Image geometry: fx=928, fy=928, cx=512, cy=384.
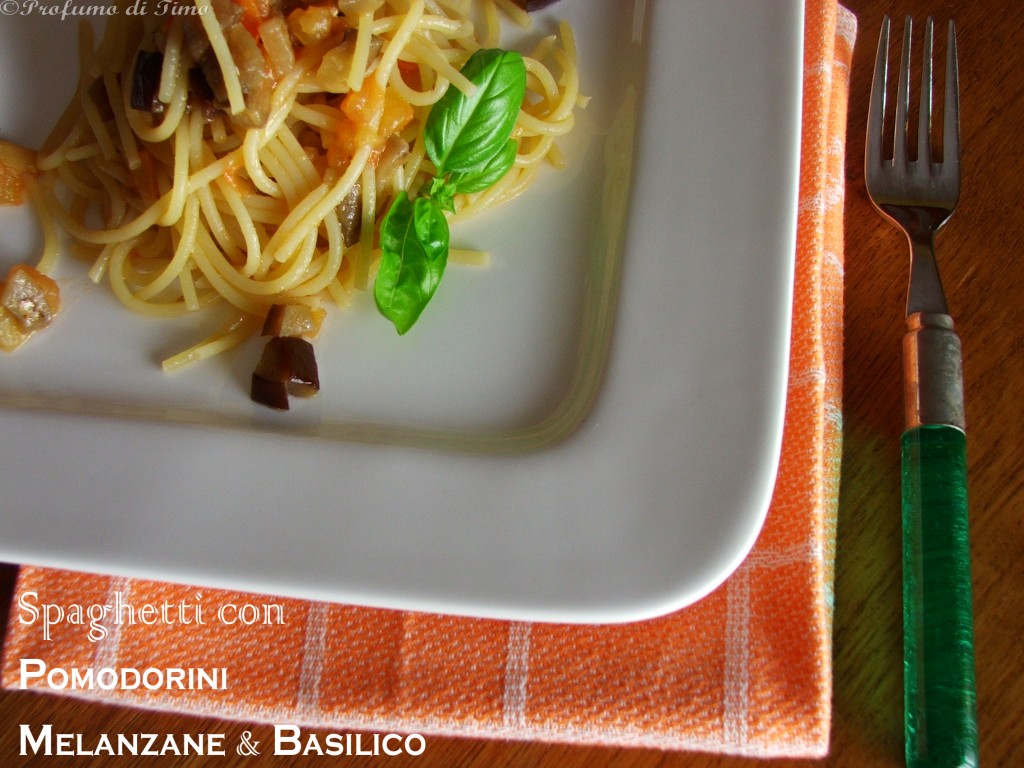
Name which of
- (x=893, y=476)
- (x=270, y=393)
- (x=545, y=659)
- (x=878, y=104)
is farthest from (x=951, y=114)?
(x=270, y=393)

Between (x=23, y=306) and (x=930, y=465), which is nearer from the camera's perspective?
(x=930, y=465)

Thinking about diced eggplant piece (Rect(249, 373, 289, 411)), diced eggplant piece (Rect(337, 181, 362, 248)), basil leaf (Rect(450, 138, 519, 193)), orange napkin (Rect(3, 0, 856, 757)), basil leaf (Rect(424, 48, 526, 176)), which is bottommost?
orange napkin (Rect(3, 0, 856, 757))

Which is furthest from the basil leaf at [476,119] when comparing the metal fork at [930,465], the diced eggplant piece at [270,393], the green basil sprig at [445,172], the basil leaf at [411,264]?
the metal fork at [930,465]

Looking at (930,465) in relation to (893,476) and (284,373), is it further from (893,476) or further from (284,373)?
(284,373)

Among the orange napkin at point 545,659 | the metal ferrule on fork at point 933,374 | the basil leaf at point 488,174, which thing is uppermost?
the basil leaf at point 488,174

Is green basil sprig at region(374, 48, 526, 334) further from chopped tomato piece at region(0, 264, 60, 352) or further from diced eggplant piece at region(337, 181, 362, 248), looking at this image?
chopped tomato piece at region(0, 264, 60, 352)

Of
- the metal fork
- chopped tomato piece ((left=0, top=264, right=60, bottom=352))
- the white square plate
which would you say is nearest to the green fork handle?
the metal fork

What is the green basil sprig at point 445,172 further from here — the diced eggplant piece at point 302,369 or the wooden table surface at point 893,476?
the wooden table surface at point 893,476
